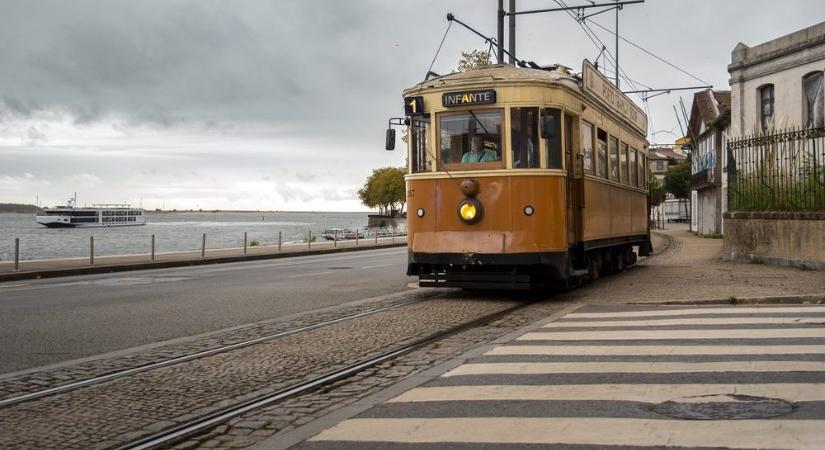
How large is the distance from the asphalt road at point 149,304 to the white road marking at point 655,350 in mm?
4148

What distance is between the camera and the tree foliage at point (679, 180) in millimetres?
92231

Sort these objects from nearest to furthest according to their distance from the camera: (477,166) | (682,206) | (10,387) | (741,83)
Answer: (10,387) → (477,166) → (741,83) → (682,206)

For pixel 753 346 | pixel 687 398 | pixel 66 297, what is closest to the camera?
pixel 687 398

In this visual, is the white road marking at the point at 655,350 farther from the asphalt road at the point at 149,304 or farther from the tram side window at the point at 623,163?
the tram side window at the point at 623,163

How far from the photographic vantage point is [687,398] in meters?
5.80

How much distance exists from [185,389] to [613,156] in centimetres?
1157

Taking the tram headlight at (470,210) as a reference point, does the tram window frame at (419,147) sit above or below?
above

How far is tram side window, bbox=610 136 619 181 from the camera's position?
16.3 meters

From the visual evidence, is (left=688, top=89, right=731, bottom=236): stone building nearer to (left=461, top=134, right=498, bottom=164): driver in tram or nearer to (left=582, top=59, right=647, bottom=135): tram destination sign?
(left=582, top=59, right=647, bottom=135): tram destination sign

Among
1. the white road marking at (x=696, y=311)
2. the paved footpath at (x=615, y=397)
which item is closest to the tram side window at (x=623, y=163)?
the white road marking at (x=696, y=311)

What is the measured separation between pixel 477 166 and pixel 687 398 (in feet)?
24.6

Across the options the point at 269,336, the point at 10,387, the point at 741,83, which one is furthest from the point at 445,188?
the point at 741,83

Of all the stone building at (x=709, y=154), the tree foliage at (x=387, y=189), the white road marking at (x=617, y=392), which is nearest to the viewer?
the white road marking at (x=617, y=392)

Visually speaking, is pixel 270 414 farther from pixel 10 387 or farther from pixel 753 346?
pixel 753 346
